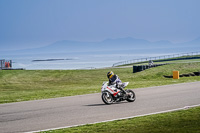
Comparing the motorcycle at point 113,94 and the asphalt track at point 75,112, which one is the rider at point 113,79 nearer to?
the motorcycle at point 113,94

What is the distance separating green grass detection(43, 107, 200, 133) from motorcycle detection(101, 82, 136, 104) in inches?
165

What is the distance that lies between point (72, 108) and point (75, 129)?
17.2 ft

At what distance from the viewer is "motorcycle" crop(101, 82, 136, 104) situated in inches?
677

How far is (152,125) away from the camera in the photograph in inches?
443

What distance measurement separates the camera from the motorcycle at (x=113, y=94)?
17.2 metres

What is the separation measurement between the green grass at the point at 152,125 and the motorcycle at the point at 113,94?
4194mm

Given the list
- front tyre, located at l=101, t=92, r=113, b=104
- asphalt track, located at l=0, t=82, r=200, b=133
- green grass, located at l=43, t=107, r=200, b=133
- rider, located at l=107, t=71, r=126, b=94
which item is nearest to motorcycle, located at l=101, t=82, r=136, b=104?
front tyre, located at l=101, t=92, r=113, b=104

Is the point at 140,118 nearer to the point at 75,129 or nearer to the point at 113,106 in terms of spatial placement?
the point at 75,129

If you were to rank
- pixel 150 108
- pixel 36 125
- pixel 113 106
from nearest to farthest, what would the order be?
pixel 36 125
pixel 150 108
pixel 113 106

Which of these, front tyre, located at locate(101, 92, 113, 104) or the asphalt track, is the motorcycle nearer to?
front tyre, located at locate(101, 92, 113, 104)

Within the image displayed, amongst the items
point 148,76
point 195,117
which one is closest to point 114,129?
point 195,117

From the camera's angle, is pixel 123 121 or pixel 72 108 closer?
pixel 123 121

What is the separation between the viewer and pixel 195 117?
40.4ft

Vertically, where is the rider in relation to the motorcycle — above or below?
above
